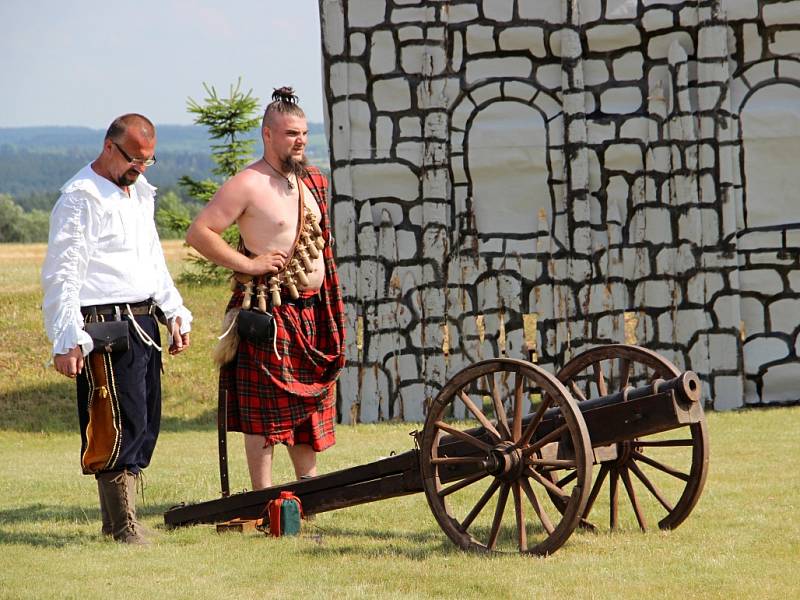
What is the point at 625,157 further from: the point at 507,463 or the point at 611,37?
the point at 507,463

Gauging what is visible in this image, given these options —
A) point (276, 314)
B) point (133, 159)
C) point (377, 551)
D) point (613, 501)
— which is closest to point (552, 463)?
point (613, 501)

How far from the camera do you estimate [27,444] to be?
423 inches

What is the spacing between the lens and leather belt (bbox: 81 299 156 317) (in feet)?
19.1

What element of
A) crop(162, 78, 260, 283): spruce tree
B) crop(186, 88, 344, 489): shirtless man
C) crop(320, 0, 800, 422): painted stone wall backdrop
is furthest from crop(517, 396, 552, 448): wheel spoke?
crop(162, 78, 260, 283): spruce tree

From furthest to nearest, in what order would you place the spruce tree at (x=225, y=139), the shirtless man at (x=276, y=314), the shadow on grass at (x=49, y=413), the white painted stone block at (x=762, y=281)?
the spruce tree at (x=225, y=139) → the shadow on grass at (x=49, y=413) → the white painted stone block at (x=762, y=281) → the shirtless man at (x=276, y=314)

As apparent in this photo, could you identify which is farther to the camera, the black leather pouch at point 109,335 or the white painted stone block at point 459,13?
the white painted stone block at point 459,13

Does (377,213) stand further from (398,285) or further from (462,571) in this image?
(462,571)

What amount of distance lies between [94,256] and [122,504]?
3.81ft

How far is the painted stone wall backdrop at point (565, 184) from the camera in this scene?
10609 mm

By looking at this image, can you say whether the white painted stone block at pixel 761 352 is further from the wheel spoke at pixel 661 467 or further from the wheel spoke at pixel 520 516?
the wheel spoke at pixel 520 516

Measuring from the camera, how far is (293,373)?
20.8 ft

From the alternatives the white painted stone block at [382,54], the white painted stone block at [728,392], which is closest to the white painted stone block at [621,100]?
the white painted stone block at [382,54]

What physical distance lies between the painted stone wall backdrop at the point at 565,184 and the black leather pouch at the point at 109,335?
5056 millimetres

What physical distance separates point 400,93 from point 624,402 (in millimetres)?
5874
